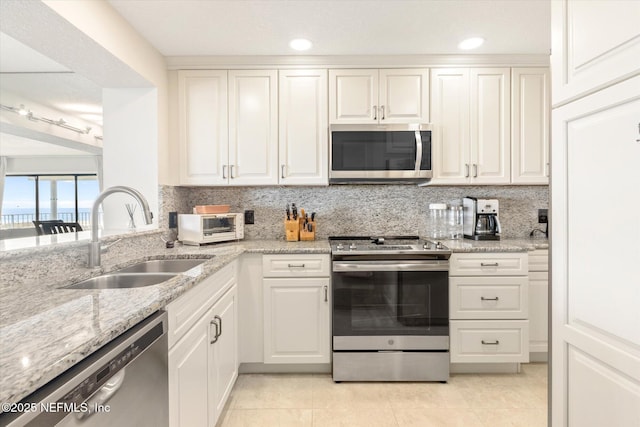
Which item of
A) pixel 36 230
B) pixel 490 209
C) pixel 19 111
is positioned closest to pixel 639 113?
pixel 490 209

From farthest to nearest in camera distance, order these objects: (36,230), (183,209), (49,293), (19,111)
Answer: (36,230), (19,111), (183,209), (49,293)

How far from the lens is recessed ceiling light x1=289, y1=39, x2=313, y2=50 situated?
7.51 feet

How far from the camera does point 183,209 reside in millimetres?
2814

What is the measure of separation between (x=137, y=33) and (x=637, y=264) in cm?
271

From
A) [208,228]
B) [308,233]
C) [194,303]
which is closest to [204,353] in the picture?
[194,303]

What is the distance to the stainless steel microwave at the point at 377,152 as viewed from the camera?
8.06 ft

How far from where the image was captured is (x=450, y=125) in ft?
8.41

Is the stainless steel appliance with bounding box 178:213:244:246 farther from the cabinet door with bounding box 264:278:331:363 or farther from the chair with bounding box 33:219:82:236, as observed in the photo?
the chair with bounding box 33:219:82:236

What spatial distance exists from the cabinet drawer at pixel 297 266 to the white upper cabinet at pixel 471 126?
1111 mm

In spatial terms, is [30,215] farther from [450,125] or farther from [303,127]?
[450,125]

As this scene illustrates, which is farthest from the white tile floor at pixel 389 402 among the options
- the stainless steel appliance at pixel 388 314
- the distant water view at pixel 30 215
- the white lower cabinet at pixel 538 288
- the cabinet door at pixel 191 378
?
the distant water view at pixel 30 215

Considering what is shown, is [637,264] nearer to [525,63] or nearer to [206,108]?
[525,63]

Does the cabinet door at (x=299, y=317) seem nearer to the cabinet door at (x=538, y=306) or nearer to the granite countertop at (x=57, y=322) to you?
the granite countertop at (x=57, y=322)

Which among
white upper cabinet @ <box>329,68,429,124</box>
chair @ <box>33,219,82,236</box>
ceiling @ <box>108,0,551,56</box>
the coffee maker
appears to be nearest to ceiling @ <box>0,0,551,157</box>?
ceiling @ <box>108,0,551,56</box>
